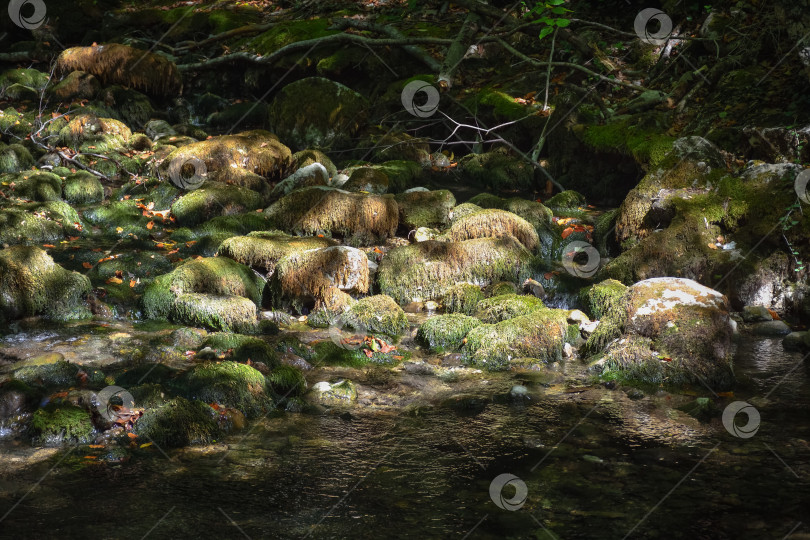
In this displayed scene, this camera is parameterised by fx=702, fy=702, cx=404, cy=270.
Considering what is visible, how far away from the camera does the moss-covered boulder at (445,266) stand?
8.50m

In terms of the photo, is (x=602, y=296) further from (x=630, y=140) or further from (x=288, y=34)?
(x=288, y=34)

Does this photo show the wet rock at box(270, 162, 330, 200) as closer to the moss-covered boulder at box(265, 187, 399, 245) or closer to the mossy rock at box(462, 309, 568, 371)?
the moss-covered boulder at box(265, 187, 399, 245)

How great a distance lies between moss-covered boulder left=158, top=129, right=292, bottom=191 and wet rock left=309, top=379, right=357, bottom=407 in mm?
6450

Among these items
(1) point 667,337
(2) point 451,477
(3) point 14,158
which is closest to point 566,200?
(1) point 667,337

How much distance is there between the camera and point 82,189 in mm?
11016

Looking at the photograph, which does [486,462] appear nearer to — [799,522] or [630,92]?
[799,522]

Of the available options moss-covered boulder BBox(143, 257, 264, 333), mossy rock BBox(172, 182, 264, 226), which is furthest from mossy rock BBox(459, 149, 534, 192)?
moss-covered boulder BBox(143, 257, 264, 333)

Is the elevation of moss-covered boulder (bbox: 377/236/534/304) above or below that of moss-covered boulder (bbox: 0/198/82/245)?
above

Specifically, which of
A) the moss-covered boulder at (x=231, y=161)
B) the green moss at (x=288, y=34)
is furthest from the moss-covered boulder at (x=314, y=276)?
the green moss at (x=288, y=34)

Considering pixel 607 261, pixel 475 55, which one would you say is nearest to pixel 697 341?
pixel 607 261

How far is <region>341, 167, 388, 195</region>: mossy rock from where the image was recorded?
11.2m

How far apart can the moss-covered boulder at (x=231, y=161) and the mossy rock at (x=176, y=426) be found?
7033 millimetres

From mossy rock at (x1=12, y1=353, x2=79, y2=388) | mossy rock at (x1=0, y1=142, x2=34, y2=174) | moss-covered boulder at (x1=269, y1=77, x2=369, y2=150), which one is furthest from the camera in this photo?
moss-covered boulder at (x1=269, y1=77, x2=369, y2=150)

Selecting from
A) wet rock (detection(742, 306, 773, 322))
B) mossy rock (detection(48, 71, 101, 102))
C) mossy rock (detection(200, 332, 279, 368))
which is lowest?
mossy rock (detection(200, 332, 279, 368))
